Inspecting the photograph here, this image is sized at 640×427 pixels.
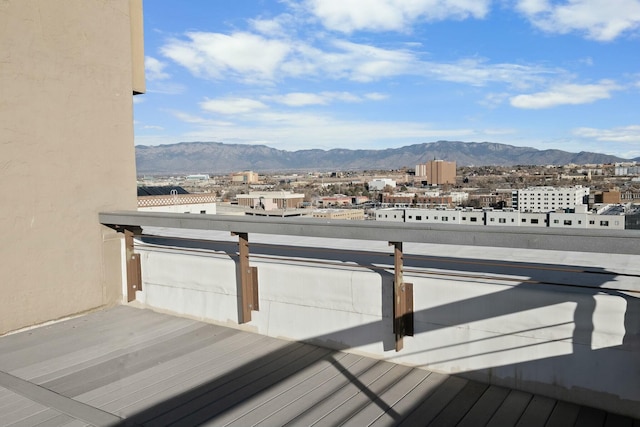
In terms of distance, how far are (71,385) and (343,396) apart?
63.3 inches

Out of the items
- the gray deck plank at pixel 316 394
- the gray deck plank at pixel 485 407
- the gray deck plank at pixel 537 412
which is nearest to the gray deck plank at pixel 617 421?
the gray deck plank at pixel 537 412

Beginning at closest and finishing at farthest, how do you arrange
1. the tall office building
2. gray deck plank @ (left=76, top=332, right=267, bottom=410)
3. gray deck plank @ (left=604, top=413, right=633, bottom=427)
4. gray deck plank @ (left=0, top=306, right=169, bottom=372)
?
gray deck plank @ (left=604, top=413, right=633, bottom=427) < gray deck plank @ (left=76, top=332, right=267, bottom=410) < gray deck plank @ (left=0, top=306, right=169, bottom=372) < the tall office building

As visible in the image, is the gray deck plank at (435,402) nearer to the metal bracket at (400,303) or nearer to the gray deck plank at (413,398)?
the gray deck plank at (413,398)

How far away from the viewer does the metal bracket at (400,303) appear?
9.09 ft

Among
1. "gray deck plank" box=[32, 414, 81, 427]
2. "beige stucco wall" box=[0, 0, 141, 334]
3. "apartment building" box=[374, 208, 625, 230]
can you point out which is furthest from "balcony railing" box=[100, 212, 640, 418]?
"apartment building" box=[374, 208, 625, 230]

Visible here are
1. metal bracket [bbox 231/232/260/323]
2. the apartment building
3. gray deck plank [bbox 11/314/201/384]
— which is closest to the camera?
gray deck plank [bbox 11/314/201/384]

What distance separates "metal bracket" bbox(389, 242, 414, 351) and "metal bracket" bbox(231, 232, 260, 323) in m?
1.15

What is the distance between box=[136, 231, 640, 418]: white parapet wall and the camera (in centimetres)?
227

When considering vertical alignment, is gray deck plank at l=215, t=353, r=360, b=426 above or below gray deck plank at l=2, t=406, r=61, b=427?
above

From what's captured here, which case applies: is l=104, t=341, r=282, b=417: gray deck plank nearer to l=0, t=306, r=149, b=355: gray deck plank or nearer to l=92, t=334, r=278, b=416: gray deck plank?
l=92, t=334, r=278, b=416: gray deck plank


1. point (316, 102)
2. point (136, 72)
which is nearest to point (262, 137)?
point (316, 102)

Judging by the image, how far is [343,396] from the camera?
8.18 feet

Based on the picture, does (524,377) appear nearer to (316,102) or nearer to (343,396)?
(343,396)

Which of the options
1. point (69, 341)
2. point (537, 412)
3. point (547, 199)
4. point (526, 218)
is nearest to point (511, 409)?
point (537, 412)
